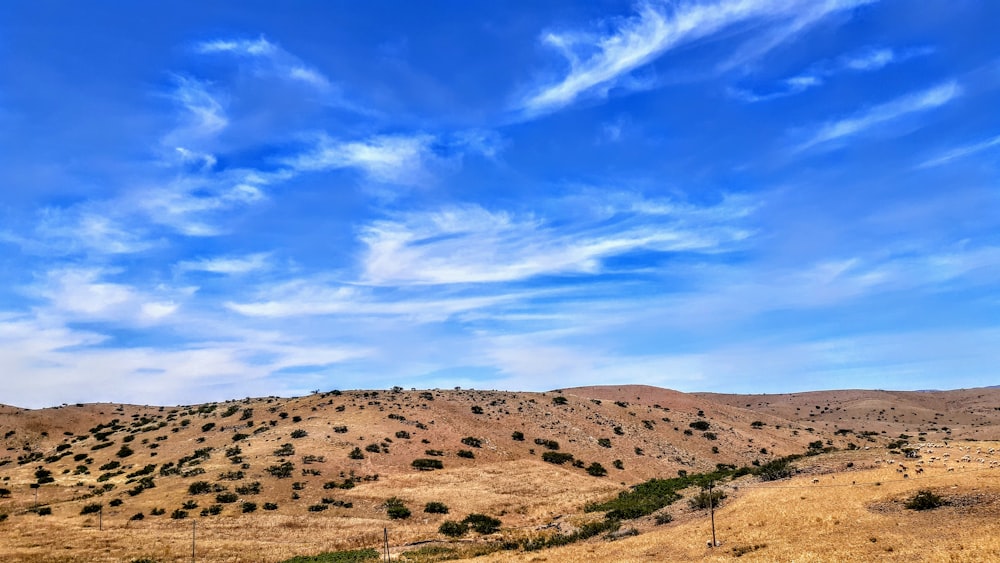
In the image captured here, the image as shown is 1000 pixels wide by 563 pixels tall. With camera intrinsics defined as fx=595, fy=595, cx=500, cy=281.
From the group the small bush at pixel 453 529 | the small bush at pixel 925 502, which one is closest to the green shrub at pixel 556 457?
the small bush at pixel 453 529

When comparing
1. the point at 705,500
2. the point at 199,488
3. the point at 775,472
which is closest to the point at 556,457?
the point at 775,472

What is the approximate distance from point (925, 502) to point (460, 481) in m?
37.3

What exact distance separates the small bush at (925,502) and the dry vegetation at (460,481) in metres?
0.47

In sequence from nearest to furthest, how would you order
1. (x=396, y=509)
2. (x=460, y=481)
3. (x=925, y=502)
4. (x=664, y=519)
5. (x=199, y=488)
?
(x=925, y=502)
(x=664, y=519)
(x=396, y=509)
(x=199, y=488)
(x=460, y=481)

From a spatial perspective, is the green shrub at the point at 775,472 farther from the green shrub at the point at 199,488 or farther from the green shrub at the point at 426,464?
the green shrub at the point at 199,488

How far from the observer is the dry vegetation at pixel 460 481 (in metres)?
27.0

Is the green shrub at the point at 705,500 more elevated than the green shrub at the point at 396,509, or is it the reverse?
the green shrub at the point at 705,500

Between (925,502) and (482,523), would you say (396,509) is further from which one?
(925,502)

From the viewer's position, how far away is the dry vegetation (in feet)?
88.5

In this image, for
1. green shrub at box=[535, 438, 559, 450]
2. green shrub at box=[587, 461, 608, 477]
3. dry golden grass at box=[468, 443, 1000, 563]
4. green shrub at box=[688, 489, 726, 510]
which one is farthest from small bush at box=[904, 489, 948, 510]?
green shrub at box=[535, 438, 559, 450]

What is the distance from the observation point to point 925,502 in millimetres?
26562

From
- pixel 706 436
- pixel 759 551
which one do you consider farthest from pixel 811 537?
pixel 706 436

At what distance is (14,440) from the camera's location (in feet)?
299

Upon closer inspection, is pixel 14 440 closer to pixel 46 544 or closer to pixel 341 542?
pixel 46 544
